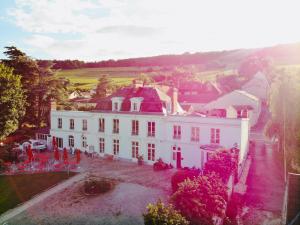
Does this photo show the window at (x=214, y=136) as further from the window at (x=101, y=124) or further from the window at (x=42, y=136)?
the window at (x=42, y=136)

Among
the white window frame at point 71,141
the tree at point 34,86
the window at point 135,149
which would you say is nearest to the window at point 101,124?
the window at point 135,149

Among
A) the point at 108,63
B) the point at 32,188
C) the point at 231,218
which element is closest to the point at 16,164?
the point at 32,188

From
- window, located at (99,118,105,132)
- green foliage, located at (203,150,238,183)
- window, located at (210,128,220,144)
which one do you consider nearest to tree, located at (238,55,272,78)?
window, located at (99,118,105,132)

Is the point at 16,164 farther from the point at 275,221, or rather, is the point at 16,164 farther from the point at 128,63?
the point at 128,63

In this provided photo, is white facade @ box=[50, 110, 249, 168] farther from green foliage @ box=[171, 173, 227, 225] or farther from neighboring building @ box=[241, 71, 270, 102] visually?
neighboring building @ box=[241, 71, 270, 102]

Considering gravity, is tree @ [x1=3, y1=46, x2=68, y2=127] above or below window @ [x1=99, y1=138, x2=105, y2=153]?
above

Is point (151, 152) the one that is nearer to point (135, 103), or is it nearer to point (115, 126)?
point (115, 126)
